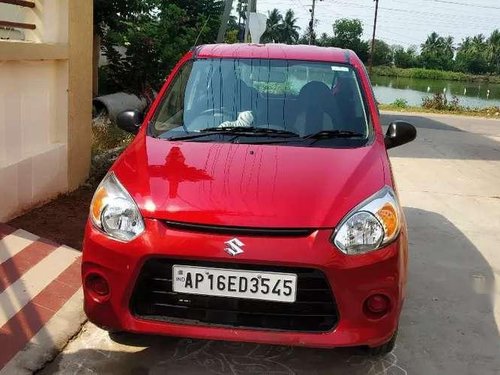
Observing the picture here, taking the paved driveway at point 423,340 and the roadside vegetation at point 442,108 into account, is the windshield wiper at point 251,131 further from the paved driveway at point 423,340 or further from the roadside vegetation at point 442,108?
Answer: the roadside vegetation at point 442,108

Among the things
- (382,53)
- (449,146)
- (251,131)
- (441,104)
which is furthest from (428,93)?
(382,53)

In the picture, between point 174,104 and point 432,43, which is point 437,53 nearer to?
point 432,43

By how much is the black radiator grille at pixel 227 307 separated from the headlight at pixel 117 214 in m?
0.19

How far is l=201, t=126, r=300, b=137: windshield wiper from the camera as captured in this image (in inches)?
138

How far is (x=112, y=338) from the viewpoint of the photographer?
10.4 feet

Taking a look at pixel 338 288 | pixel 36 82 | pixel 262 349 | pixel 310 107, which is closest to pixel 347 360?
pixel 262 349

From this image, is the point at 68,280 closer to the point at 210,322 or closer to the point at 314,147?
the point at 210,322

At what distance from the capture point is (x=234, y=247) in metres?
2.53

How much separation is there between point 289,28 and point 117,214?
323 feet

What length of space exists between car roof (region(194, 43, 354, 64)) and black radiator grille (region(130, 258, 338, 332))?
2.04 metres

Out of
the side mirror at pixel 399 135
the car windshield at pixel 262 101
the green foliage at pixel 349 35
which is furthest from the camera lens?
the green foliage at pixel 349 35

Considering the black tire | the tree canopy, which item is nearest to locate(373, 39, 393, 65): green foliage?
the tree canopy

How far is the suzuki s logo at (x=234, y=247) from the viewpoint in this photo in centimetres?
252

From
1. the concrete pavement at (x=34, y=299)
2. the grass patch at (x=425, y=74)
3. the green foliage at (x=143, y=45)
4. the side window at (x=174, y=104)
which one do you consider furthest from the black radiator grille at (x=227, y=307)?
the grass patch at (x=425, y=74)
